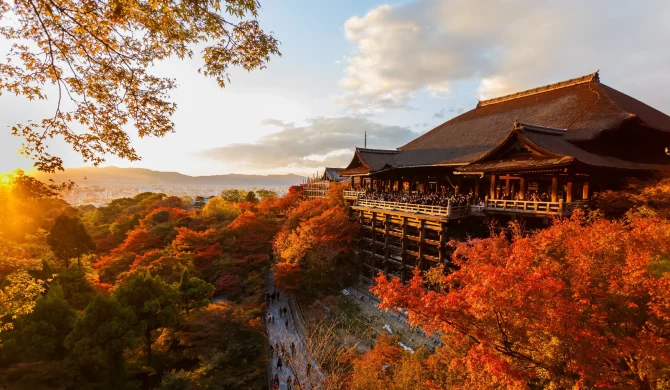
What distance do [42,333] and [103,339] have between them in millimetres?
2912

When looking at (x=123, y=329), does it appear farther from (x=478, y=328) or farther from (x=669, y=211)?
(x=669, y=211)

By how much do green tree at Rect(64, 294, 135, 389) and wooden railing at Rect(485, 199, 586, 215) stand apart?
1915 cm

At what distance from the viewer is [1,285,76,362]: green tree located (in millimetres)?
13039

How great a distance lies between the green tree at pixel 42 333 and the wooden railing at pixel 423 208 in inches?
736

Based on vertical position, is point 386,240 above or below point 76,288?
above

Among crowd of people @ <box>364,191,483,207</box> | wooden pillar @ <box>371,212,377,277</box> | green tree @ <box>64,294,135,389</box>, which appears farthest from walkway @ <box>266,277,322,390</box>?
crowd of people @ <box>364,191,483,207</box>

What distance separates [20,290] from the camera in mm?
11727

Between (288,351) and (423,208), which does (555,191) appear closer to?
(423,208)

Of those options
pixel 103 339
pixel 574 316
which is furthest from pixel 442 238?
pixel 103 339

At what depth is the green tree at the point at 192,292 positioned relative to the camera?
705 inches

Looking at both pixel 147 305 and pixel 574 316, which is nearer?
pixel 574 316

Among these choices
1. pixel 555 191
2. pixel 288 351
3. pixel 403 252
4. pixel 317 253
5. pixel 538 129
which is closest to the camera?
pixel 555 191

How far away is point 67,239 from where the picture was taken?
2650 centimetres

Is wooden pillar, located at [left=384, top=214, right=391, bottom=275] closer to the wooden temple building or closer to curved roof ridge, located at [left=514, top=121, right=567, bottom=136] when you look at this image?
the wooden temple building
